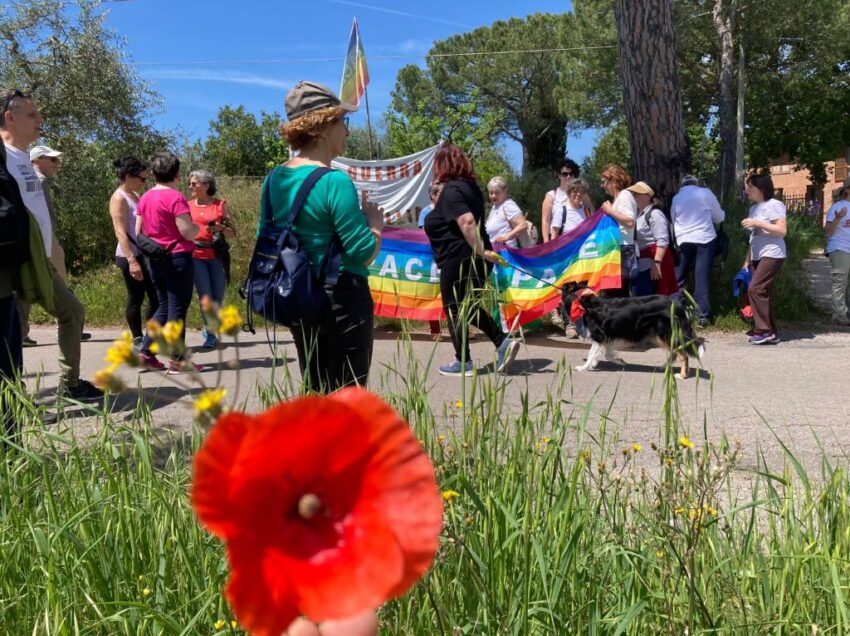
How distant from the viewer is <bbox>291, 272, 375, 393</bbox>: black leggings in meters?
Answer: 3.45

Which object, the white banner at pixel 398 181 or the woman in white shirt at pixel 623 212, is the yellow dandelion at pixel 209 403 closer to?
the woman in white shirt at pixel 623 212

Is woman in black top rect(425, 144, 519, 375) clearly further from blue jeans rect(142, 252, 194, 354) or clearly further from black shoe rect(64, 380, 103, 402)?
black shoe rect(64, 380, 103, 402)

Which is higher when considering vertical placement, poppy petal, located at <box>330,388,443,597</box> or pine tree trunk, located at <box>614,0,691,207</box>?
pine tree trunk, located at <box>614,0,691,207</box>

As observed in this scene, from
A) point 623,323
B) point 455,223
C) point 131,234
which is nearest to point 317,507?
point 455,223

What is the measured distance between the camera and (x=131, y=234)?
7.71 meters

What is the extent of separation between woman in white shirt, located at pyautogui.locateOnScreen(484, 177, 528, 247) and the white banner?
428 centimetres

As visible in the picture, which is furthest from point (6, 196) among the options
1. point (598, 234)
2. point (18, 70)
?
point (18, 70)

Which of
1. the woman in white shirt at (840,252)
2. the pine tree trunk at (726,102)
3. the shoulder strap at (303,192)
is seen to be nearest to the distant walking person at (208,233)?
the shoulder strap at (303,192)

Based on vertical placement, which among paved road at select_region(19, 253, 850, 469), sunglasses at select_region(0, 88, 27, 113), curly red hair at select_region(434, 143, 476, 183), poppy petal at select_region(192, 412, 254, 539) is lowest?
paved road at select_region(19, 253, 850, 469)

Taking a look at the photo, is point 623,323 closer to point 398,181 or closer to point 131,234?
point 131,234

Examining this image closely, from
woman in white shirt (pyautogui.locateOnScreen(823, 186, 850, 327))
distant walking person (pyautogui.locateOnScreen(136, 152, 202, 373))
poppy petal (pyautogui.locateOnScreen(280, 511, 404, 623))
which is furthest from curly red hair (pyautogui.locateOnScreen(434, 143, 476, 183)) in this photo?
woman in white shirt (pyautogui.locateOnScreen(823, 186, 850, 327))

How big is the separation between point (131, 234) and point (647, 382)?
5.07 meters

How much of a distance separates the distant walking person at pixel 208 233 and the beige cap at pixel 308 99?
4788 mm

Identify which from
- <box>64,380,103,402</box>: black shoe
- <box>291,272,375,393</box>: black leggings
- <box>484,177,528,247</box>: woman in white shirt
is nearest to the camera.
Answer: <box>291,272,375,393</box>: black leggings
